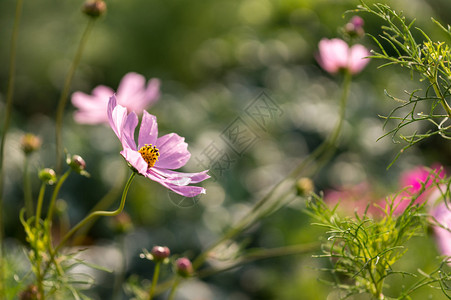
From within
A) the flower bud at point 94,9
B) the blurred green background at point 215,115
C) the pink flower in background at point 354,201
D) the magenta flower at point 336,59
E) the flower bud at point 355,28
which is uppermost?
the flower bud at point 355,28

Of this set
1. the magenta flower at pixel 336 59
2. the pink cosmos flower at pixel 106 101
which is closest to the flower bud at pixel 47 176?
the pink cosmos flower at pixel 106 101

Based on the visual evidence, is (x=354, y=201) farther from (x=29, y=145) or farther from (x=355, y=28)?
(x=29, y=145)

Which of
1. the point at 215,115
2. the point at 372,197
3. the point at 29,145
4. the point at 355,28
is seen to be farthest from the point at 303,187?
the point at 215,115

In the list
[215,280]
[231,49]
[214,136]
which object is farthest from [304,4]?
[215,280]

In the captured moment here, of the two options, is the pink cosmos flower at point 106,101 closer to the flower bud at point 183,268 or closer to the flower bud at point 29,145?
the flower bud at point 29,145

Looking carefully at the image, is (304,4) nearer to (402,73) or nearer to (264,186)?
(402,73)

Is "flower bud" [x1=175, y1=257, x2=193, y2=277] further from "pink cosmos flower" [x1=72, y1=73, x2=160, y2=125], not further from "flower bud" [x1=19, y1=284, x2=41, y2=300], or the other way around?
"pink cosmos flower" [x1=72, y1=73, x2=160, y2=125]
